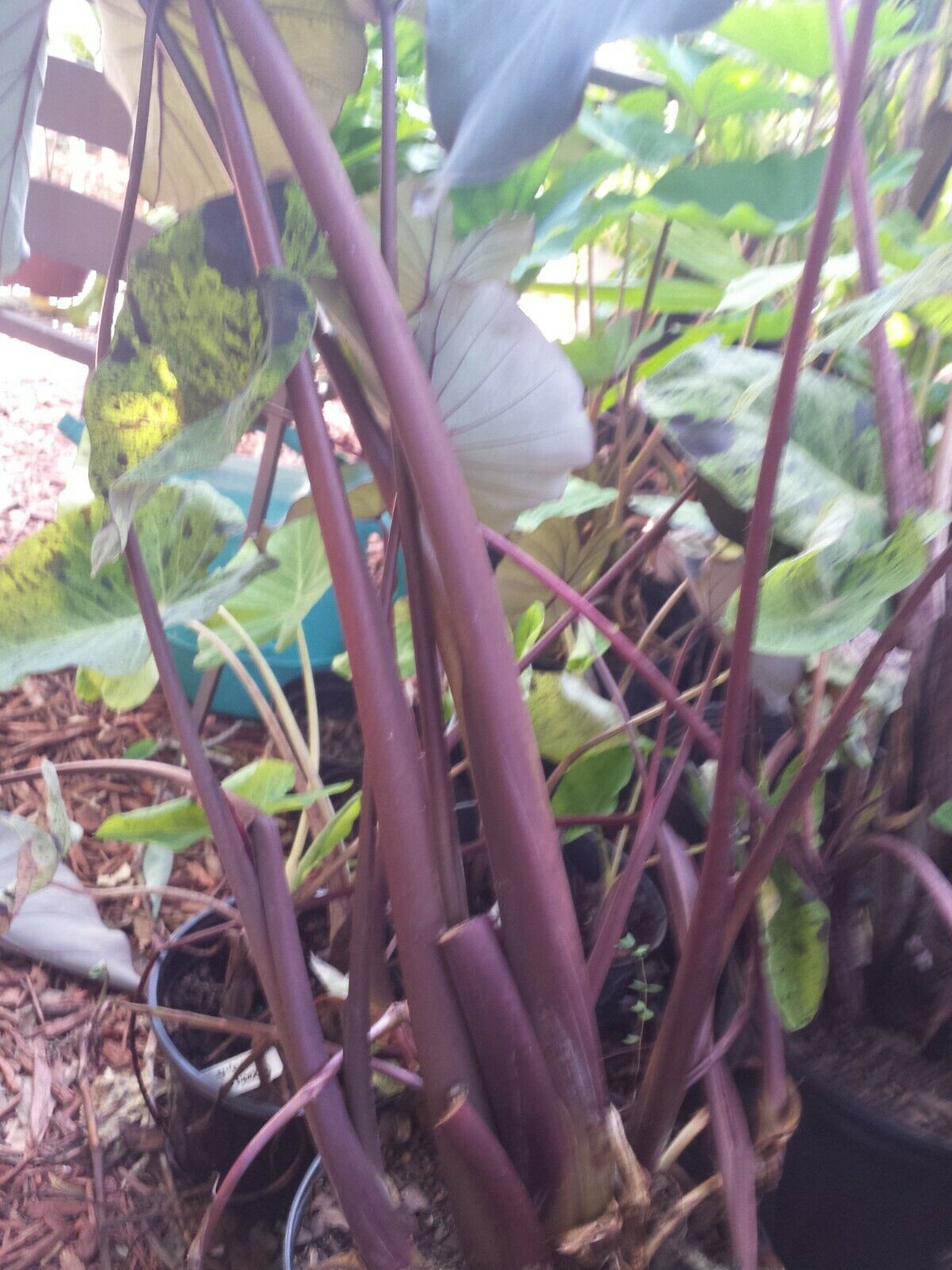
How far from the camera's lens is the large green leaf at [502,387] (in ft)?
1.35

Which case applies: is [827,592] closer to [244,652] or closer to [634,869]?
[634,869]

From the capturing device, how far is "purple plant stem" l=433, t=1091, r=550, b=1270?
0.40 metres

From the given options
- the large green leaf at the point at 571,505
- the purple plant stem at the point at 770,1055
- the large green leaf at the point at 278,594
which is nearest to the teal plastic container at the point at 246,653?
the large green leaf at the point at 278,594

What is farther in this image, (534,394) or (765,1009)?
(765,1009)

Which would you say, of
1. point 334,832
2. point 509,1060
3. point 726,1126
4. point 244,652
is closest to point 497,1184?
point 509,1060

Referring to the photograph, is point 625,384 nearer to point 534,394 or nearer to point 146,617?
point 534,394

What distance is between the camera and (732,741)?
0.41 m

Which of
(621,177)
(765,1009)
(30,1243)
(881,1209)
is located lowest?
(30,1243)

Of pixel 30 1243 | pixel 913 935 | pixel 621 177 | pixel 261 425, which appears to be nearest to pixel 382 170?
pixel 913 935

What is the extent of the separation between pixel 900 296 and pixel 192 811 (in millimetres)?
527

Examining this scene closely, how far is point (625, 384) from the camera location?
937mm

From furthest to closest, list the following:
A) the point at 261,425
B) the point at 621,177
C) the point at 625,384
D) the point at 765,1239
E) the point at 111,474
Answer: the point at 621,177 < the point at 261,425 < the point at 625,384 < the point at 765,1239 < the point at 111,474

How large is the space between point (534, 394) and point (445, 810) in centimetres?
23

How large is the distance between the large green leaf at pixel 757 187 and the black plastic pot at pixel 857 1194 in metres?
0.64
